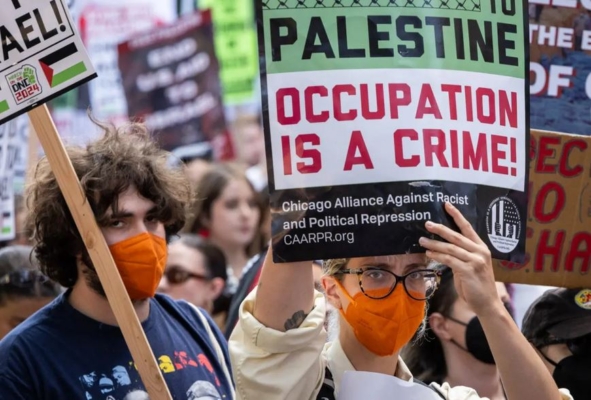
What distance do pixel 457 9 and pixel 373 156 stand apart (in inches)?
19.3

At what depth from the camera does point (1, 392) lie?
11.5 ft

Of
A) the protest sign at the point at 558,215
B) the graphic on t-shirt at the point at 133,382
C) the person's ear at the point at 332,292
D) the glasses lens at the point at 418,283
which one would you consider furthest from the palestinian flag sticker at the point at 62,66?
the protest sign at the point at 558,215

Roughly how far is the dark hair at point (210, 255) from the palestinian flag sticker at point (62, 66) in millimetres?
2808

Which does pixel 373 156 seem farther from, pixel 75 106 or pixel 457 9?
pixel 75 106

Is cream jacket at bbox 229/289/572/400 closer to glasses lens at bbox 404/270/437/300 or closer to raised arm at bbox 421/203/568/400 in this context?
glasses lens at bbox 404/270/437/300

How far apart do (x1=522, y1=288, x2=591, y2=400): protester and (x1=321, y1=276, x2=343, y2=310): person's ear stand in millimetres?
1262

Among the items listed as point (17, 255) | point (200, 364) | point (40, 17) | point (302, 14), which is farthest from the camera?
point (17, 255)

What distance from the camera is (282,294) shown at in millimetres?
3062

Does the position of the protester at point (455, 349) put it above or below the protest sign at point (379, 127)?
below

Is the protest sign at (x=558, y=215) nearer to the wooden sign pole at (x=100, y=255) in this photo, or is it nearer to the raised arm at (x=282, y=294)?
the raised arm at (x=282, y=294)

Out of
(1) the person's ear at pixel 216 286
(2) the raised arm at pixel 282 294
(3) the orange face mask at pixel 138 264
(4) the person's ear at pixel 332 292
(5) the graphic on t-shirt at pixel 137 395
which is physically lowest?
(1) the person's ear at pixel 216 286

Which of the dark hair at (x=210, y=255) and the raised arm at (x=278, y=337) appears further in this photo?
the dark hair at (x=210, y=255)

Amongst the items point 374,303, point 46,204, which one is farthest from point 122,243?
point 374,303

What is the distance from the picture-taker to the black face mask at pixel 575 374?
13.9ft
